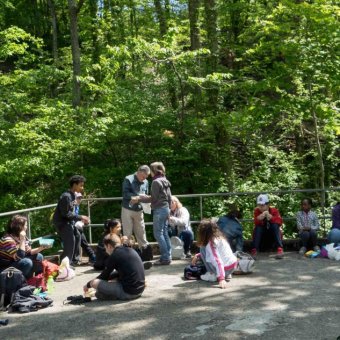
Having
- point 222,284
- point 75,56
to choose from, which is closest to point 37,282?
point 222,284

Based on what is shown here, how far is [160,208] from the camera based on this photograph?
944cm

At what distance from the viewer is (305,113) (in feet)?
38.4

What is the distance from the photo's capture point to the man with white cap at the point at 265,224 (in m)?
10.0

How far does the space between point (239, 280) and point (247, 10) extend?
1375 cm

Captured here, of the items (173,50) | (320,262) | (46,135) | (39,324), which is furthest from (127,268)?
(173,50)

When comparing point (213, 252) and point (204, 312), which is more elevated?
point (213, 252)

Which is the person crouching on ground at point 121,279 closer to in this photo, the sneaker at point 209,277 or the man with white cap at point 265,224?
the sneaker at point 209,277

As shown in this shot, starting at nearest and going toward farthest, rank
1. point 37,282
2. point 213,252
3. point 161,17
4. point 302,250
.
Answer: point 37,282
point 213,252
point 302,250
point 161,17

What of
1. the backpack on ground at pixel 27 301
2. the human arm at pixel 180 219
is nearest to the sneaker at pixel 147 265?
the human arm at pixel 180 219

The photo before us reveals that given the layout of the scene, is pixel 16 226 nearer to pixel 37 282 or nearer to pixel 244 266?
pixel 37 282

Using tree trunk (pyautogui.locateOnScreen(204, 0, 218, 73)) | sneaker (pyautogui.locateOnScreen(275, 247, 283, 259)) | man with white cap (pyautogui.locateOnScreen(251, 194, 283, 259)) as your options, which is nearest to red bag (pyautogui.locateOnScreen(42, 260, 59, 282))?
man with white cap (pyautogui.locateOnScreen(251, 194, 283, 259))

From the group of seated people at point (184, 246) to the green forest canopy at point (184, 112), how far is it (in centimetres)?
289

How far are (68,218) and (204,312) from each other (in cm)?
362

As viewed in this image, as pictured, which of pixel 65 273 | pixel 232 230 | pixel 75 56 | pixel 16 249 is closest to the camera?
pixel 16 249
